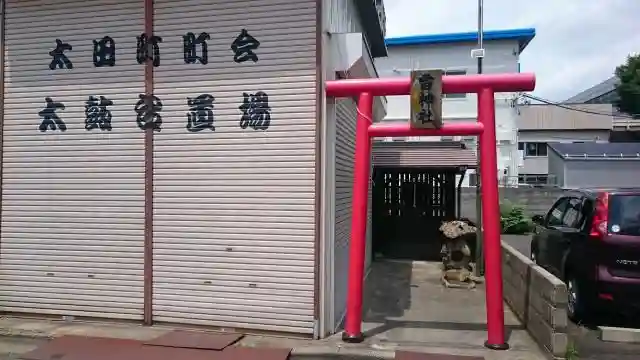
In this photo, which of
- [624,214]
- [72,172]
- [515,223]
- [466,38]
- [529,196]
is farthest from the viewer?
[466,38]

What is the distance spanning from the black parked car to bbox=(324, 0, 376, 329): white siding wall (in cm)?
308

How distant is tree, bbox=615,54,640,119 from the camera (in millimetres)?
42438

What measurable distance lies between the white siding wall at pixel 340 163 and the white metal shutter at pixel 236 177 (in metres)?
0.31

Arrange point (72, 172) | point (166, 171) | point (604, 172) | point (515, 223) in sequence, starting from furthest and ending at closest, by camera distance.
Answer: point (604, 172) < point (515, 223) < point (72, 172) < point (166, 171)

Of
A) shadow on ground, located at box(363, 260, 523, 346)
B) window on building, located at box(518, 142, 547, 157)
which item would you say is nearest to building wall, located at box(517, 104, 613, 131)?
window on building, located at box(518, 142, 547, 157)

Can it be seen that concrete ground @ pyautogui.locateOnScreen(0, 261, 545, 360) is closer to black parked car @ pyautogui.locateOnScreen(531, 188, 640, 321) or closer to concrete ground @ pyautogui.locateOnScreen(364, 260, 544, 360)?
concrete ground @ pyautogui.locateOnScreen(364, 260, 544, 360)

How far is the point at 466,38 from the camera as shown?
24312mm

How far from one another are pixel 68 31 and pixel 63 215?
247 cm

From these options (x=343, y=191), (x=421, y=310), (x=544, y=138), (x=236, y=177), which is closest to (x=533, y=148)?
(x=544, y=138)

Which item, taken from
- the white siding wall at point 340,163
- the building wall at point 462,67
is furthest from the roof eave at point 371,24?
the building wall at point 462,67

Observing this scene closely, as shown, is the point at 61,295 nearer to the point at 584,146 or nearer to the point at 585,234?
the point at 585,234

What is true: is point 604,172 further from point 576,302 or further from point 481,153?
point 481,153

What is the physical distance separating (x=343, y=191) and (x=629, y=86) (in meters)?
43.3

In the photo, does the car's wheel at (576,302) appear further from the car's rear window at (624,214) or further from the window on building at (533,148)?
the window on building at (533,148)
